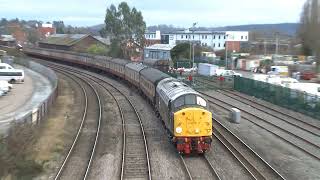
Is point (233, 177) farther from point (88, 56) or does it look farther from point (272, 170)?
point (88, 56)

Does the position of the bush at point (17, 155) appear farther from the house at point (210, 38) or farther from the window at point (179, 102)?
the house at point (210, 38)

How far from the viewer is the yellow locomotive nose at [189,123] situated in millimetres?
22641

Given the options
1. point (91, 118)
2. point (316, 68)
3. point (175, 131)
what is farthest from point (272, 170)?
point (316, 68)

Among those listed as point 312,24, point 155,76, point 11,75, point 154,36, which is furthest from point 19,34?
point 155,76

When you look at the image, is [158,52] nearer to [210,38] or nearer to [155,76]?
[210,38]

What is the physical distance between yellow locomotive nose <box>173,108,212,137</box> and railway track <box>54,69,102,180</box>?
177 inches

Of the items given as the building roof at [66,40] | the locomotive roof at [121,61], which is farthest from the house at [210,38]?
the locomotive roof at [121,61]

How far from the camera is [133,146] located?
25297 millimetres

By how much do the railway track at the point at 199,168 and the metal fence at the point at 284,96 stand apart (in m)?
16.8

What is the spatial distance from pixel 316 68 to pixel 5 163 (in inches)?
2566

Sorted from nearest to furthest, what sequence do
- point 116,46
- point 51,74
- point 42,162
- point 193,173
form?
point 193,173
point 42,162
point 51,74
point 116,46

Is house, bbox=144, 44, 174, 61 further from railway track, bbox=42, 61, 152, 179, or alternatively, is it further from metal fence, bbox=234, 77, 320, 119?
railway track, bbox=42, 61, 152, 179

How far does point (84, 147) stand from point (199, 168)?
283 inches

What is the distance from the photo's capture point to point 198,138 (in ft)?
74.6
